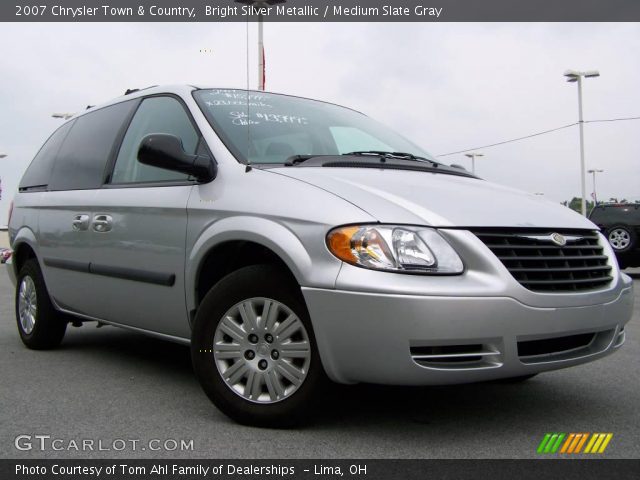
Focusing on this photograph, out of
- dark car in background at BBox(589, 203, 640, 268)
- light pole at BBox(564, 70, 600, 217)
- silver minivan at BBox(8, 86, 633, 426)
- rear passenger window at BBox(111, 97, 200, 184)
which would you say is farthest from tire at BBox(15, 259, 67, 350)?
light pole at BBox(564, 70, 600, 217)

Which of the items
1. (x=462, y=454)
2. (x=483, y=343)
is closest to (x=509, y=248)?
(x=483, y=343)

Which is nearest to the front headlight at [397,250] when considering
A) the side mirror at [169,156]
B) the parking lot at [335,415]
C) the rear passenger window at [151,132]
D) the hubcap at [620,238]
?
the parking lot at [335,415]

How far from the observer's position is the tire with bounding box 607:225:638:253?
13469 mm

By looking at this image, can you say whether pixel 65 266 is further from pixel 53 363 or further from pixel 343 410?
pixel 343 410

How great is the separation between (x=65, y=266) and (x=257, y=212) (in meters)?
2.13

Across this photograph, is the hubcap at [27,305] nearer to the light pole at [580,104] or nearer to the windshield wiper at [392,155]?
the windshield wiper at [392,155]

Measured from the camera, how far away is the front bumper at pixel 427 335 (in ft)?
9.04

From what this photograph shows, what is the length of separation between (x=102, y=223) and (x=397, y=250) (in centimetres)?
219

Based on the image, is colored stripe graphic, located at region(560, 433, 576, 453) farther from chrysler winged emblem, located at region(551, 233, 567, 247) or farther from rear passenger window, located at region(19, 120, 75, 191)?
rear passenger window, located at region(19, 120, 75, 191)

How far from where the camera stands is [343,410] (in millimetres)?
3469

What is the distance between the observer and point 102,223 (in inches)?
170

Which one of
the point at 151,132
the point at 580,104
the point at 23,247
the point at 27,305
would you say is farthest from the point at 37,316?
the point at 580,104

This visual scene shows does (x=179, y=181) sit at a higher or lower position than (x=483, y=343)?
higher
